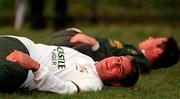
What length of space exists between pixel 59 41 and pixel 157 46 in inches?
49.6

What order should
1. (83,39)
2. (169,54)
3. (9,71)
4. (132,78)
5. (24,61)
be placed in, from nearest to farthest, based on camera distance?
(24,61) < (9,71) < (132,78) < (83,39) < (169,54)

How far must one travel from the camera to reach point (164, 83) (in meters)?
6.72

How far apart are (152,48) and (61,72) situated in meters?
2.07

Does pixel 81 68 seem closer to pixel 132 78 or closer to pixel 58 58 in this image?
pixel 58 58

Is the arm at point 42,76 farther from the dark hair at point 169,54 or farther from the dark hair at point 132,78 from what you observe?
the dark hair at point 169,54

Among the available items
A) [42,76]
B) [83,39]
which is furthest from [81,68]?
[83,39]

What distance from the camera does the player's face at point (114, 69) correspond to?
6.14m

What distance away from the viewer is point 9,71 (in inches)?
221

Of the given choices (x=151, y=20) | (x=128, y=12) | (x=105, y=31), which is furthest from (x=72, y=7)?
(x=105, y=31)

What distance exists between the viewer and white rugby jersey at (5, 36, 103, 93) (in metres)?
5.65

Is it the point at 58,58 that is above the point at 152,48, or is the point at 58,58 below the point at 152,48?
above

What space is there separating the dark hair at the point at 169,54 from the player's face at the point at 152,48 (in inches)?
1.9

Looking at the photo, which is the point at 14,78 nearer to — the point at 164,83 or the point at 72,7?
the point at 164,83

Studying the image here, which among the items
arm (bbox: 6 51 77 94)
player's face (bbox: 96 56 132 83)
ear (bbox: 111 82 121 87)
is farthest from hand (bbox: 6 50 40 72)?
ear (bbox: 111 82 121 87)
